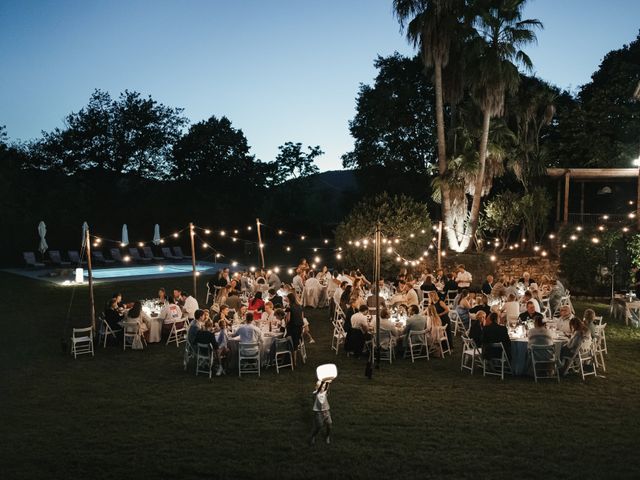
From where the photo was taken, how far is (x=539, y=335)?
1047 centimetres

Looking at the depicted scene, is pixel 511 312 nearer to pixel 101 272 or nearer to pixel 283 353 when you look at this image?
pixel 283 353

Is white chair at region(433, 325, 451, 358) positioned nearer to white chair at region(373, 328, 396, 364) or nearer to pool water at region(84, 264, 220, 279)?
white chair at region(373, 328, 396, 364)

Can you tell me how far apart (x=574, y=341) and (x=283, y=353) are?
17.0 feet

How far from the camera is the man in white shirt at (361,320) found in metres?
12.0

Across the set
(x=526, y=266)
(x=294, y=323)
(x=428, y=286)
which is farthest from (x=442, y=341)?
(x=526, y=266)

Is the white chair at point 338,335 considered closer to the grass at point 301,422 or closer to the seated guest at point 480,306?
the grass at point 301,422

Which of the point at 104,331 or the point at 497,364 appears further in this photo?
the point at 104,331

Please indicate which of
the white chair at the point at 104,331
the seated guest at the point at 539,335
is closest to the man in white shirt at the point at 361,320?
the seated guest at the point at 539,335

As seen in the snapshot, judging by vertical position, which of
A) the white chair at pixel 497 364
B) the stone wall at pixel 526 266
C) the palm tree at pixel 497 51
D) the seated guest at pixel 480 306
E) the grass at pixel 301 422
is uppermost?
the palm tree at pixel 497 51

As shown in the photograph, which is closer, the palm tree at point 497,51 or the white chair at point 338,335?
the white chair at point 338,335

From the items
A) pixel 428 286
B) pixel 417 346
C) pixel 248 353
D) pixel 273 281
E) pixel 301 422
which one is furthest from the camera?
pixel 273 281

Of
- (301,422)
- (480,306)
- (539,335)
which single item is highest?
(480,306)

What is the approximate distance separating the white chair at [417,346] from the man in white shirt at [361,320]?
34.6 inches

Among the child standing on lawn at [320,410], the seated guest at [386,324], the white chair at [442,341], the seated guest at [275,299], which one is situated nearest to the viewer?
the child standing on lawn at [320,410]
